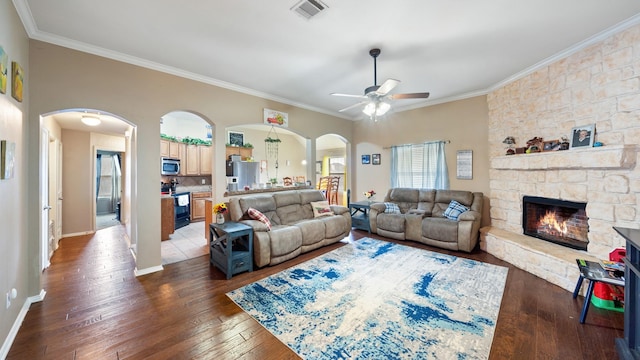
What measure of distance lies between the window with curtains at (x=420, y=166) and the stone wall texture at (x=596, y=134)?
3.80 ft

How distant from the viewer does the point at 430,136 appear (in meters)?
5.27

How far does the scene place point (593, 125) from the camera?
2.90 m

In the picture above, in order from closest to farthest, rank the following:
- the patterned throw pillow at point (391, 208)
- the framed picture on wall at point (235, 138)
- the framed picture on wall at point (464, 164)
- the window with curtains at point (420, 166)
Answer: the framed picture on wall at point (464, 164)
the patterned throw pillow at point (391, 208)
the window with curtains at point (420, 166)
the framed picture on wall at point (235, 138)

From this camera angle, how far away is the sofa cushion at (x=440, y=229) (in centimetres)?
402

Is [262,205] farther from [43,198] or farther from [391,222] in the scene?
[43,198]

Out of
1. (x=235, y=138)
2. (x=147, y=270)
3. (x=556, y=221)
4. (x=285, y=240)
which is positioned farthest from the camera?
(x=235, y=138)

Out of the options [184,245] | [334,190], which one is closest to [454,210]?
[334,190]

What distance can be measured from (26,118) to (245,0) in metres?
2.58

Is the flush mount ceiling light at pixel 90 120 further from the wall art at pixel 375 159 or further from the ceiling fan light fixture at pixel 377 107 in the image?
the wall art at pixel 375 159

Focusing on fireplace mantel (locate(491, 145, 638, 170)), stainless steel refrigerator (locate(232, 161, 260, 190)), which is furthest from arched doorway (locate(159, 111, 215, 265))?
fireplace mantel (locate(491, 145, 638, 170))

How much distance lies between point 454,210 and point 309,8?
159 inches

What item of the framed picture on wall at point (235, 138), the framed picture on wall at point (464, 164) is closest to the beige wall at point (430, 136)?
the framed picture on wall at point (464, 164)

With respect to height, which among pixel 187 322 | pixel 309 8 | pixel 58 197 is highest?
pixel 309 8

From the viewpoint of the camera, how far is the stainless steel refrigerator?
22.9ft
